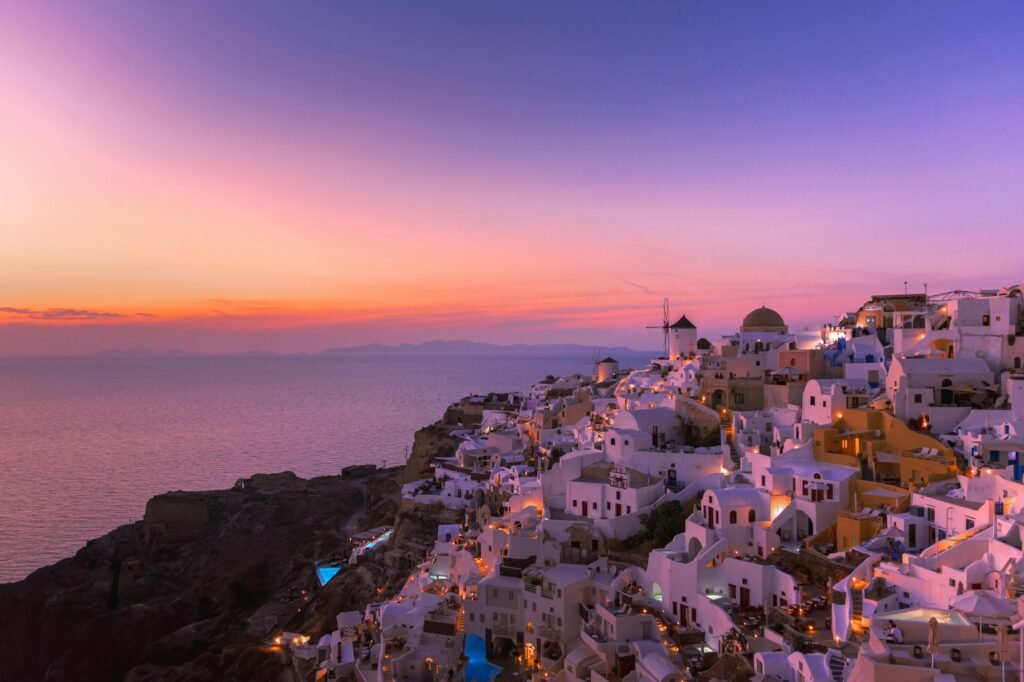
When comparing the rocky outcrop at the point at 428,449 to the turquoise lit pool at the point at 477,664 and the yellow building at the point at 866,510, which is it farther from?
the yellow building at the point at 866,510

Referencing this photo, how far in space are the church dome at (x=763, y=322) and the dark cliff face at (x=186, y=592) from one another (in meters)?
25.9

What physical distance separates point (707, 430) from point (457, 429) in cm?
2664

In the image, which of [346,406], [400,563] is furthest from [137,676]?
[346,406]

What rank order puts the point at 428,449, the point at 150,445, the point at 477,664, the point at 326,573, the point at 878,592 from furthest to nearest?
1. the point at 150,445
2. the point at 428,449
3. the point at 326,573
4. the point at 477,664
5. the point at 878,592

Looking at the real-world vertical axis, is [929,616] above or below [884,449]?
below

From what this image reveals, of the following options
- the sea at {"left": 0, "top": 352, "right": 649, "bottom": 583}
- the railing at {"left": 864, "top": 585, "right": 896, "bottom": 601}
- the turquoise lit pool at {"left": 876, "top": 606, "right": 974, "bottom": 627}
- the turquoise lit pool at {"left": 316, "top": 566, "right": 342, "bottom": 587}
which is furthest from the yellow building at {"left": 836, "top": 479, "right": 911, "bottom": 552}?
the sea at {"left": 0, "top": 352, "right": 649, "bottom": 583}

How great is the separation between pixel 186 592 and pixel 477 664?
81.9ft

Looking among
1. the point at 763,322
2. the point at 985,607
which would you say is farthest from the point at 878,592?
the point at 763,322

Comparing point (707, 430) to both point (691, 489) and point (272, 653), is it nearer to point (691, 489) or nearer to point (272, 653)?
point (691, 489)

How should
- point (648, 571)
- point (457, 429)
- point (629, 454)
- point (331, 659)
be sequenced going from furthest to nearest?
1. point (457, 429)
2. point (629, 454)
3. point (331, 659)
4. point (648, 571)

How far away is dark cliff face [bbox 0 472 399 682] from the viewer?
3203cm

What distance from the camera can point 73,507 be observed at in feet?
181

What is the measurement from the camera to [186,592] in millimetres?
38531

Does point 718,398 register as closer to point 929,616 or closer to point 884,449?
point 884,449
